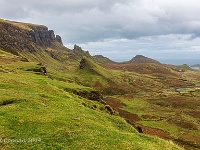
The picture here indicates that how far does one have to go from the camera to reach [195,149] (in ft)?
219

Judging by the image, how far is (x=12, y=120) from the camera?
97.9 feet

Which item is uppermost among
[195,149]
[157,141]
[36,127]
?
[36,127]

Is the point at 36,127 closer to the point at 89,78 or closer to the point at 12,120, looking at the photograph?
the point at 12,120

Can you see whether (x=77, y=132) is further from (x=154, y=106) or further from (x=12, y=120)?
(x=154, y=106)

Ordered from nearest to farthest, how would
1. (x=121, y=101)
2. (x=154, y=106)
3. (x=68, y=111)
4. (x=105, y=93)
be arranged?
1. (x=68, y=111)
2. (x=154, y=106)
3. (x=121, y=101)
4. (x=105, y=93)

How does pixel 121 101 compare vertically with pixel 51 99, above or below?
below

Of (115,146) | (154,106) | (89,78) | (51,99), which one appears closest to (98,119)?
(51,99)

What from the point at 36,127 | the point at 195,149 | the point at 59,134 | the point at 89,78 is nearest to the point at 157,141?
the point at 59,134

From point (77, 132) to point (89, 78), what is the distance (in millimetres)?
158123

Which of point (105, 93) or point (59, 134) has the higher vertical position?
point (59, 134)

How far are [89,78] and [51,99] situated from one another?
471ft

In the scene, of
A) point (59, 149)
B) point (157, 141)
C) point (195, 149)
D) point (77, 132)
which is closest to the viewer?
point (59, 149)

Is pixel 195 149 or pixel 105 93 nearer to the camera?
pixel 195 149

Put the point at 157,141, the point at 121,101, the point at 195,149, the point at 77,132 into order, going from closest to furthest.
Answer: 1. the point at 77,132
2. the point at 157,141
3. the point at 195,149
4. the point at 121,101
